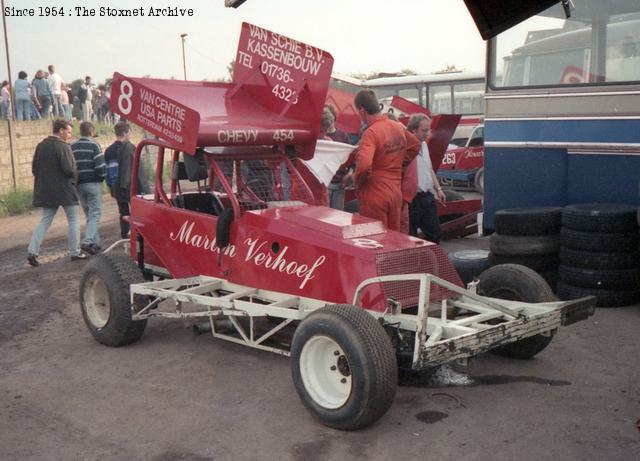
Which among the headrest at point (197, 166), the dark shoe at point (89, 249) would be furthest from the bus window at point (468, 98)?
the headrest at point (197, 166)

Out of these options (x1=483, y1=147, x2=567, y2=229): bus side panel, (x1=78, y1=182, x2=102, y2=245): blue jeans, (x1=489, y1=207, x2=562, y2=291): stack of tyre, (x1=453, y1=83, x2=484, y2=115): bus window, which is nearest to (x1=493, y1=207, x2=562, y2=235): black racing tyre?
(x1=489, y1=207, x2=562, y2=291): stack of tyre

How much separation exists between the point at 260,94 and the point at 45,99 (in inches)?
695

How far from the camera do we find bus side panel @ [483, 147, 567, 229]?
7.64 metres

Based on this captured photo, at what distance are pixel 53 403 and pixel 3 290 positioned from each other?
385cm

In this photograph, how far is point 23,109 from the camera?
69.4 feet

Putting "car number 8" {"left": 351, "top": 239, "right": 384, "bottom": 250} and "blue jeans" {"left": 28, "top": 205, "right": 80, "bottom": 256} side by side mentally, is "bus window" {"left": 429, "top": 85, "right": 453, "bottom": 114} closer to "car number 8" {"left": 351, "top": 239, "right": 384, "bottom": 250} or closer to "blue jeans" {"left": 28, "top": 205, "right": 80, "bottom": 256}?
"blue jeans" {"left": 28, "top": 205, "right": 80, "bottom": 256}

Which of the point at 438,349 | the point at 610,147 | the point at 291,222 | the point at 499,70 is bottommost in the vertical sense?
the point at 438,349

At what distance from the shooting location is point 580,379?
17.1 ft

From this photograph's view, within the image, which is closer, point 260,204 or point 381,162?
point 260,204

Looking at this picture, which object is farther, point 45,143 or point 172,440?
A: point 45,143

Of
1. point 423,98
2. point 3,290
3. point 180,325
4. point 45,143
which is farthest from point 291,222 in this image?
point 423,98

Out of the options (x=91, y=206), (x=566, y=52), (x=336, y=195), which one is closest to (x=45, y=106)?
(x=91, y=206)

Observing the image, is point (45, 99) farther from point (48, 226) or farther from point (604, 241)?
→ point (604, 241)

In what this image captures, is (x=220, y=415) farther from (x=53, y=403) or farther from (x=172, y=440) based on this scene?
(x=53, y=403)
